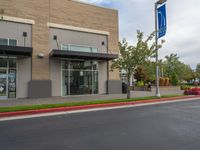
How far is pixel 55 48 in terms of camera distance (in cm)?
1916

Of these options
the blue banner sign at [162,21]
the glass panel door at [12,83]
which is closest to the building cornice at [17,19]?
the glass panel door at [12,83]

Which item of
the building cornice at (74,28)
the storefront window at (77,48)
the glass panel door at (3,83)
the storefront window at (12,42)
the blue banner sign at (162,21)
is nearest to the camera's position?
the glass panel door at (3,83)

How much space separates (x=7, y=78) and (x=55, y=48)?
16.9 feet

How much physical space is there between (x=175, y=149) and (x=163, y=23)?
15.2 meters

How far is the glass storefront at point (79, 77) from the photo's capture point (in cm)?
1952

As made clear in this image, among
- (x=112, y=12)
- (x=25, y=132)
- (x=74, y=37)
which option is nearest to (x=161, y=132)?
(x=25, y=132)

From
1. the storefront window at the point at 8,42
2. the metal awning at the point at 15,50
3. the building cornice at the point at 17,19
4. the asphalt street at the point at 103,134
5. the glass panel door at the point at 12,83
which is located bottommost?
the asphalt street at the point at 103,134

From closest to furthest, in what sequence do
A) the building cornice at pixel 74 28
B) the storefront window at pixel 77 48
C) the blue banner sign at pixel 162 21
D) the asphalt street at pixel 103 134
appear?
the asphalt street at pixel 103 134 < the blue banner sign at pixel 162 21 < the building cornice at pixel 74 28 < the storefront window at pixel 77 48

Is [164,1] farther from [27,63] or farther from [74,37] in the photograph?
[27,63]

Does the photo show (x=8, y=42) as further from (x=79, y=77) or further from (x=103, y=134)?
(x=103, y=134)

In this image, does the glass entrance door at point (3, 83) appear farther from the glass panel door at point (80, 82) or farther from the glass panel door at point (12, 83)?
the glass panel door at point (80, 82)

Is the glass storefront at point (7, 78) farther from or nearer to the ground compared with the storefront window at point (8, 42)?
nearer to the ground

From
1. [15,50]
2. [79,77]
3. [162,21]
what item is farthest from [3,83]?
[162,21]

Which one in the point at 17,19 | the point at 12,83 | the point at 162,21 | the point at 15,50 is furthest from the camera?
the point at 162,21
